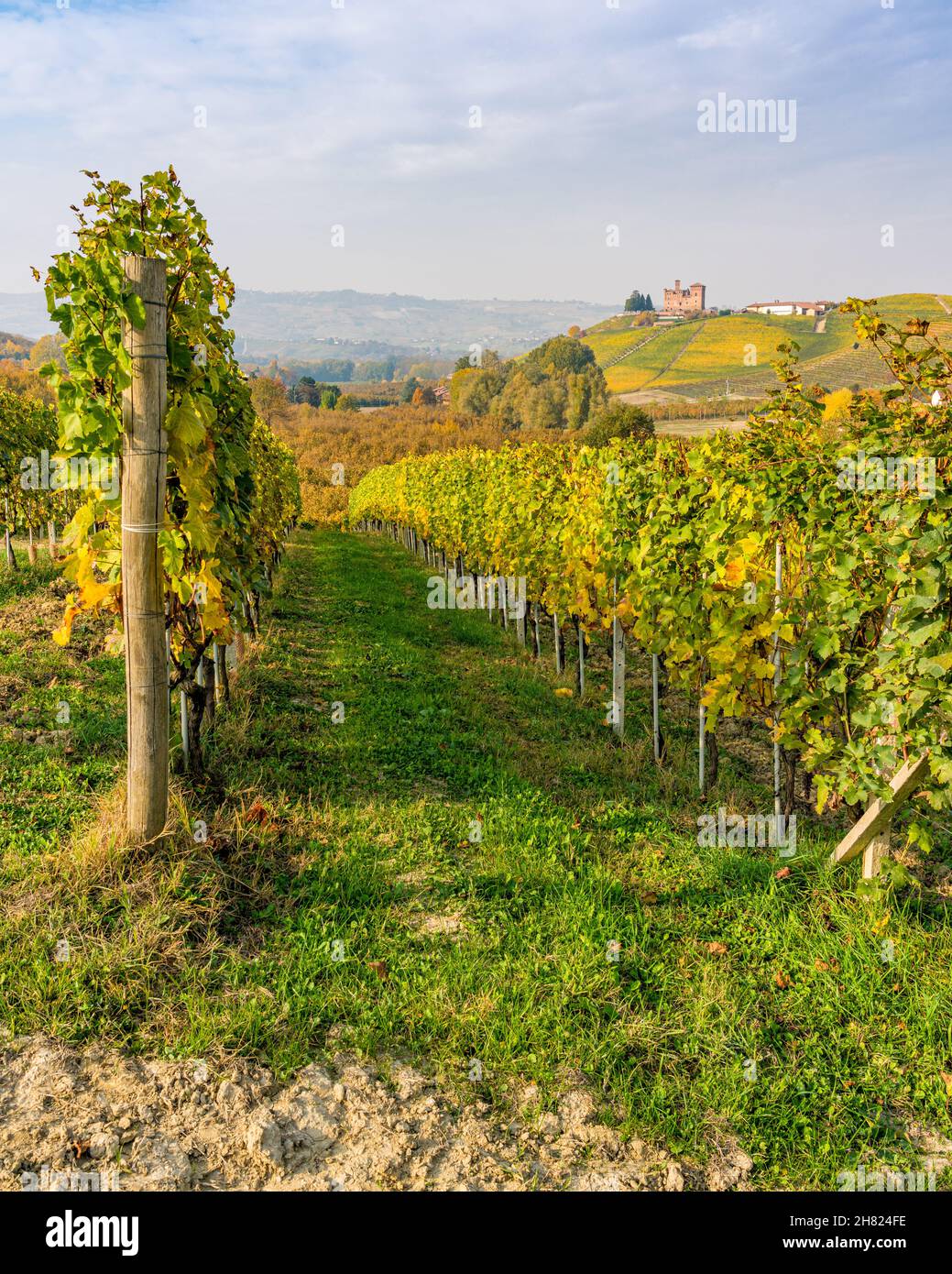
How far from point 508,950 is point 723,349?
336ft

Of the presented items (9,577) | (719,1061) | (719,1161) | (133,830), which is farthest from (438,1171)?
(9,577)

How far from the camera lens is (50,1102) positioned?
9.14ft

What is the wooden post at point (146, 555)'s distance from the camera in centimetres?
383

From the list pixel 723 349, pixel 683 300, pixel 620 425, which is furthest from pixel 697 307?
pixel 620 425

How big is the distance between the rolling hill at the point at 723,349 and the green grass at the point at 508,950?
53.2 metres

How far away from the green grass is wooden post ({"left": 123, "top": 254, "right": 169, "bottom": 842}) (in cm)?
35

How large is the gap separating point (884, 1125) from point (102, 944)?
125 inches

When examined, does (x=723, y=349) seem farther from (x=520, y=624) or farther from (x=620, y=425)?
(x=520, y=624)

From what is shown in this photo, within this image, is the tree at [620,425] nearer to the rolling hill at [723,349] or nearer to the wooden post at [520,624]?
the rolling hill at [723,349]

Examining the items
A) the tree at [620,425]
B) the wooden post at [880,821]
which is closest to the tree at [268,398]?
the tree at [620,425]

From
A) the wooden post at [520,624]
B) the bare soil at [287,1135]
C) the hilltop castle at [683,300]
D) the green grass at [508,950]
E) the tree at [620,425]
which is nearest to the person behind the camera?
the bare soil at [287,1135]

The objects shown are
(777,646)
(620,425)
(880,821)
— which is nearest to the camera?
(880,821)

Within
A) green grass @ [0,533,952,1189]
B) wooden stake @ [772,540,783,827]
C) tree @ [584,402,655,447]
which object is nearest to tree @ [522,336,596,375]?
tree @ [584,402,655,447]

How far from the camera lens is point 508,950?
3.76 m
